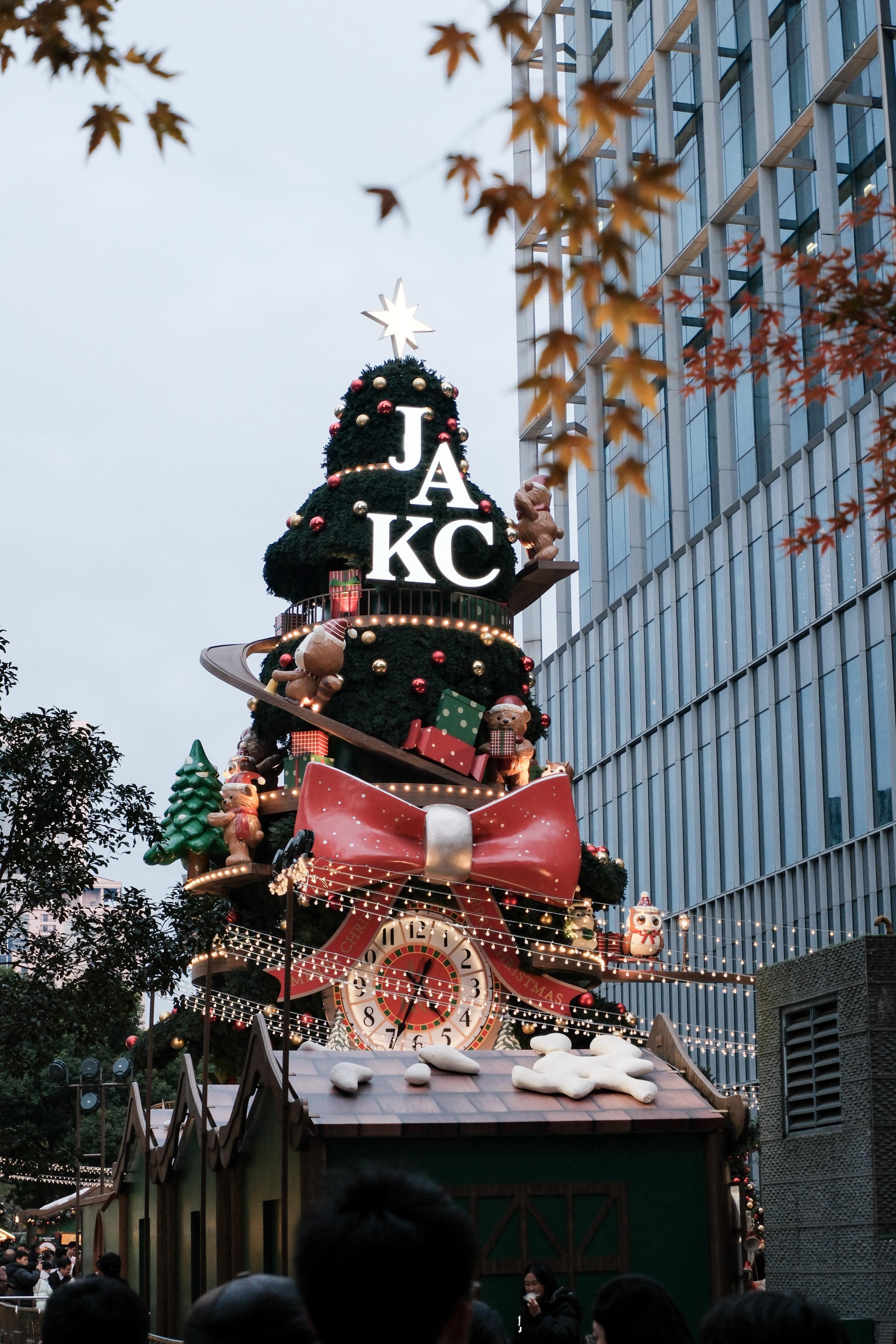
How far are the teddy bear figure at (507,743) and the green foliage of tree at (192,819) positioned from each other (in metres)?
4.30

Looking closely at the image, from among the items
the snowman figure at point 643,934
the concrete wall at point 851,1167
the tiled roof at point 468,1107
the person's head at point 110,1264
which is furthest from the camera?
the snowman figure at point 643,934

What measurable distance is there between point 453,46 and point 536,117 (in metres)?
0.39

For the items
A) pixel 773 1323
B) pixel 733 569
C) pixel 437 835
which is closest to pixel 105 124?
pixel 773 1323

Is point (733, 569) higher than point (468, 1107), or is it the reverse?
point (733, 569)

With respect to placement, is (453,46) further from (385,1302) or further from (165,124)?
(385,1302)

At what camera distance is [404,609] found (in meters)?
26.2

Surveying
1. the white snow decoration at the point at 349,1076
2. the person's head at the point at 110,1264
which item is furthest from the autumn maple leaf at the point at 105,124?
the white snow decoration at the point at 349,1076

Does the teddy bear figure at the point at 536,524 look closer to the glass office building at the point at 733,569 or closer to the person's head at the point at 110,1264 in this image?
the glass office building at the point at 733,569

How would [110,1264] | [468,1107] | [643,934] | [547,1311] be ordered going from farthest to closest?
[643,934]
[468,1107]
[110,1264]
[547,1311]

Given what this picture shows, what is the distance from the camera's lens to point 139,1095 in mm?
22188

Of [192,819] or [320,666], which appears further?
[192,819]

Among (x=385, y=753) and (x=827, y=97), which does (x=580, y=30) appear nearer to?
(x=827, y=97)

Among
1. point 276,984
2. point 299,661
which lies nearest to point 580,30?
point 299,661

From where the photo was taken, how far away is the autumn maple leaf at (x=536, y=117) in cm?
438
